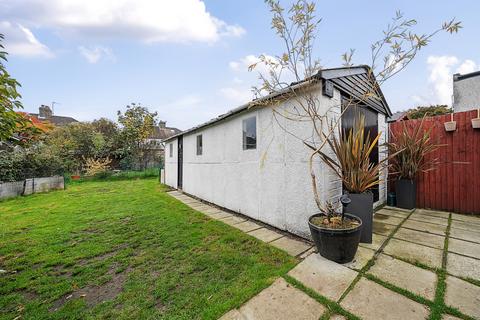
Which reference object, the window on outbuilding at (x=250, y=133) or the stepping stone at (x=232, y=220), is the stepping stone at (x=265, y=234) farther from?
the window on outbuilding at (x=250, y=133)

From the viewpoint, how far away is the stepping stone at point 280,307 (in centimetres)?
165

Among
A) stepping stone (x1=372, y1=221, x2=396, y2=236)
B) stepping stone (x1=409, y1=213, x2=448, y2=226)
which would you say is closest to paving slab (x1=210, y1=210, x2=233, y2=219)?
stepping stone (x1=372, y1=221, x2=396, y2=236)

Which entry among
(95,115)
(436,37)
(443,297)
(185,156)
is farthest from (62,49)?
(95,115)

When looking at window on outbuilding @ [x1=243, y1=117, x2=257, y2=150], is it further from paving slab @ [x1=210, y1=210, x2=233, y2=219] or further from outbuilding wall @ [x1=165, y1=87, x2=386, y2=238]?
paving slab @ [x1=210, y1=210, x2=233, y2=219]

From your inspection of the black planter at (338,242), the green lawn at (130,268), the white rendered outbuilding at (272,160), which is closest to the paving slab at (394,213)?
the white rendered outbuilding at (272,160)

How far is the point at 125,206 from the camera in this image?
5945 millimetres

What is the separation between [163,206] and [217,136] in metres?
2.64

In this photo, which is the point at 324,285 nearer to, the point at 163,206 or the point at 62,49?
the point at 163,206

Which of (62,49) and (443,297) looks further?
(62,49)

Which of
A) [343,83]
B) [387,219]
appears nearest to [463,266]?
[387,219]

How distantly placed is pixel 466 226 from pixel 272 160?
3.67 meters

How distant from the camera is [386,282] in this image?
2006mm

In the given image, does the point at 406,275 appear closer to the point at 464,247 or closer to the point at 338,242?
the point at 338,242

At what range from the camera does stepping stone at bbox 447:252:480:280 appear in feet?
6.89
